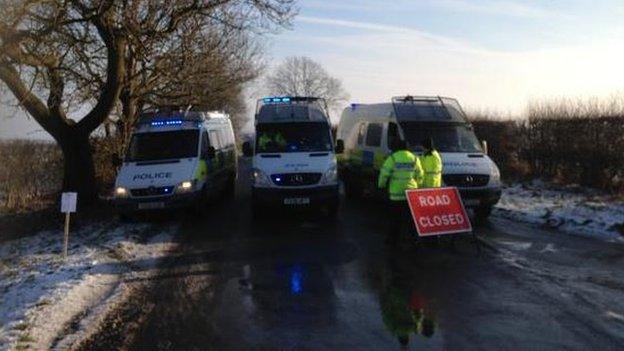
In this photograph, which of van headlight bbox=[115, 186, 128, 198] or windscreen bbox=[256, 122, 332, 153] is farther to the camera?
windscreen bbox=[256, 122, 332, 153]

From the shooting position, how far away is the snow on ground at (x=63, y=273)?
7234 millimetres

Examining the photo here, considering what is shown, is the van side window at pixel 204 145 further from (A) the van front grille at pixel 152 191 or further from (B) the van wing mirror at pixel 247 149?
(A) the van front grille at pixel 152 191

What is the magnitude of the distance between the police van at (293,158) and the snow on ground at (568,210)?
4197 millimetres

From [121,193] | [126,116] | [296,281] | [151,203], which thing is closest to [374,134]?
[151,203]

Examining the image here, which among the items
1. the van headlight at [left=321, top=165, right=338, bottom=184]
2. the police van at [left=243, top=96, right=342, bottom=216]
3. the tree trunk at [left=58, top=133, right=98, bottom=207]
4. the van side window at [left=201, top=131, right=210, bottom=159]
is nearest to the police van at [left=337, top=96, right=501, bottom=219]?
the police van at [left=243, top=96, right=342, bottom=216]

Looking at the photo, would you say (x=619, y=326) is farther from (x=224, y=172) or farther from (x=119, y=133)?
(x=119, y=133)

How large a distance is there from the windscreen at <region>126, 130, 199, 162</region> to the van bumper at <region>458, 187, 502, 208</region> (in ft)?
21.0

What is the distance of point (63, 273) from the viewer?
32.2 feet

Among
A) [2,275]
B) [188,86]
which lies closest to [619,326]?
[2,275]

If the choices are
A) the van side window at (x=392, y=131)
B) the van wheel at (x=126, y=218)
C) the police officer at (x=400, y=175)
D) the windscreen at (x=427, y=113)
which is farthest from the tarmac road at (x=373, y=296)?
the windscreen at (x=427, y=113)

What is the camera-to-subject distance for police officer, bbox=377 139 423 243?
11484 millimetres

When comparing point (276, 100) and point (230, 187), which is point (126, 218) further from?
point (230, 187)

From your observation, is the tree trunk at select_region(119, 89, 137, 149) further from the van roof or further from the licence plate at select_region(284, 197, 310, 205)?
the licence plate at select_region(284, 197, 310, 205)

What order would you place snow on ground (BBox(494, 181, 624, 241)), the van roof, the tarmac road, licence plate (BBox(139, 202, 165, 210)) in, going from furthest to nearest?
the van roof → licence plate (BBox(139, 202, 165, 210)) → snow on ground (BBox(494, 181, 624, 241)) → the tarmac road
